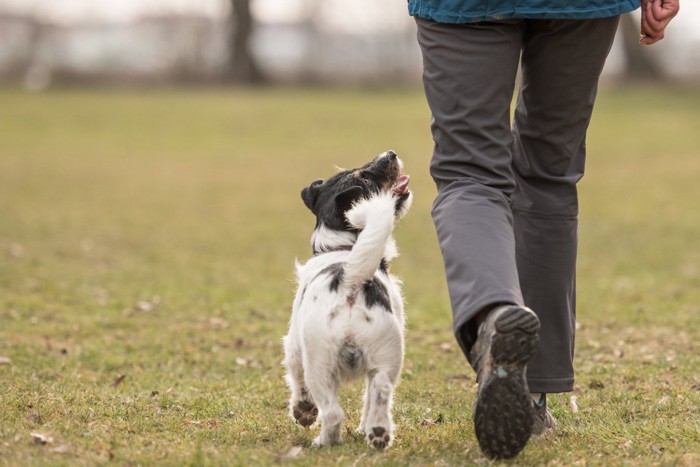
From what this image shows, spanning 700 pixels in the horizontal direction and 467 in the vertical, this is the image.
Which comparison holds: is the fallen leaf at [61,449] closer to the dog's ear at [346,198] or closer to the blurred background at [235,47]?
the dog's ear at [346,198]

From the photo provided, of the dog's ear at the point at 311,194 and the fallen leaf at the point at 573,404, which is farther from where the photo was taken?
the fallen leaf at the point at 573,404

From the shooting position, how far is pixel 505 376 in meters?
3.12

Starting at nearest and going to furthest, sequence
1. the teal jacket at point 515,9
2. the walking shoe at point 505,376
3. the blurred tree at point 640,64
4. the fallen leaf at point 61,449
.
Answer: the walking shoe at point 505,376 → the teal jacket at point 515,9 → the fallen leaf at point 61,449 → the blurred tree at point 640,64

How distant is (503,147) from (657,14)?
30.6 inches

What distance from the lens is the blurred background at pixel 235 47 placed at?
125ft

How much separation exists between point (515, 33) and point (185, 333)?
3676mm

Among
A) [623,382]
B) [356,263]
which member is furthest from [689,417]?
[356,263]

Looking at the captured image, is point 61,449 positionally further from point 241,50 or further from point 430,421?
point 241,50

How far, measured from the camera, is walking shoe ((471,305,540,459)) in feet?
10.1

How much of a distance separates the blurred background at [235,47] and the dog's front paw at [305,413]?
31270 millimetres

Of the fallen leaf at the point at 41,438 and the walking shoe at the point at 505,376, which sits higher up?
the walking shoe at the point at 505,376

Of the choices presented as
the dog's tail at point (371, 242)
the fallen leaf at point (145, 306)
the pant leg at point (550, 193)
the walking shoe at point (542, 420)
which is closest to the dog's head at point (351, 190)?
the dog's tail at point (371, 242)

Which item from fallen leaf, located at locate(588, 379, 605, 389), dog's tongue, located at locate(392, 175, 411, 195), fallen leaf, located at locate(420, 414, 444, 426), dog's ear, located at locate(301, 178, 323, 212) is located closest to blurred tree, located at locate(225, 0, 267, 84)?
fallen leaf, located at locate(588, 379, 605, 389)

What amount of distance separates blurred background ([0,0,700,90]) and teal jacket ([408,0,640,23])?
31408mm
